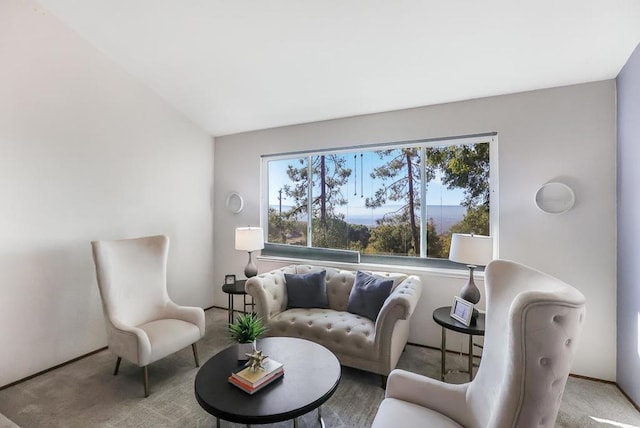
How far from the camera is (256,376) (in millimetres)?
1651

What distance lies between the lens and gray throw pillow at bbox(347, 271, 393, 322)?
106 inches

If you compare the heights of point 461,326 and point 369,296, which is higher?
point 369,296

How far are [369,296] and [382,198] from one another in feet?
3.97

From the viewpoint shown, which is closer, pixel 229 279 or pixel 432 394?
pixel 432 394

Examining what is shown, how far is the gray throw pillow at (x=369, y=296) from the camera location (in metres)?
2.69

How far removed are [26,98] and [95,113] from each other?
522mm

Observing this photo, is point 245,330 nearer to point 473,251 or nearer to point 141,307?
point 141,307

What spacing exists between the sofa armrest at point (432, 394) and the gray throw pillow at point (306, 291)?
1.53 m

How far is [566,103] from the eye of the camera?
2541mm

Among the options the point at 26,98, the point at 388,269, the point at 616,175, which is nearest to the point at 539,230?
the point at 616,175

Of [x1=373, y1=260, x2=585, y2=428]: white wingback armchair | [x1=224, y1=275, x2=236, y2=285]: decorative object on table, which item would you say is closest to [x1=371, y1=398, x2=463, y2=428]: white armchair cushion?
[x1=373, y1=260, x2=585, y2=428]: white wingback armchair

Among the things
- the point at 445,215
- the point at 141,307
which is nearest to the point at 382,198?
the point at 445,215

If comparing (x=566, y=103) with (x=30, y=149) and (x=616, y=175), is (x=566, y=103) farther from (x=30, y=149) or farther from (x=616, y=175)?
(x=30, y=149)

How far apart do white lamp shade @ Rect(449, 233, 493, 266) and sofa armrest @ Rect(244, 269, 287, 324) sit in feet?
5.54
